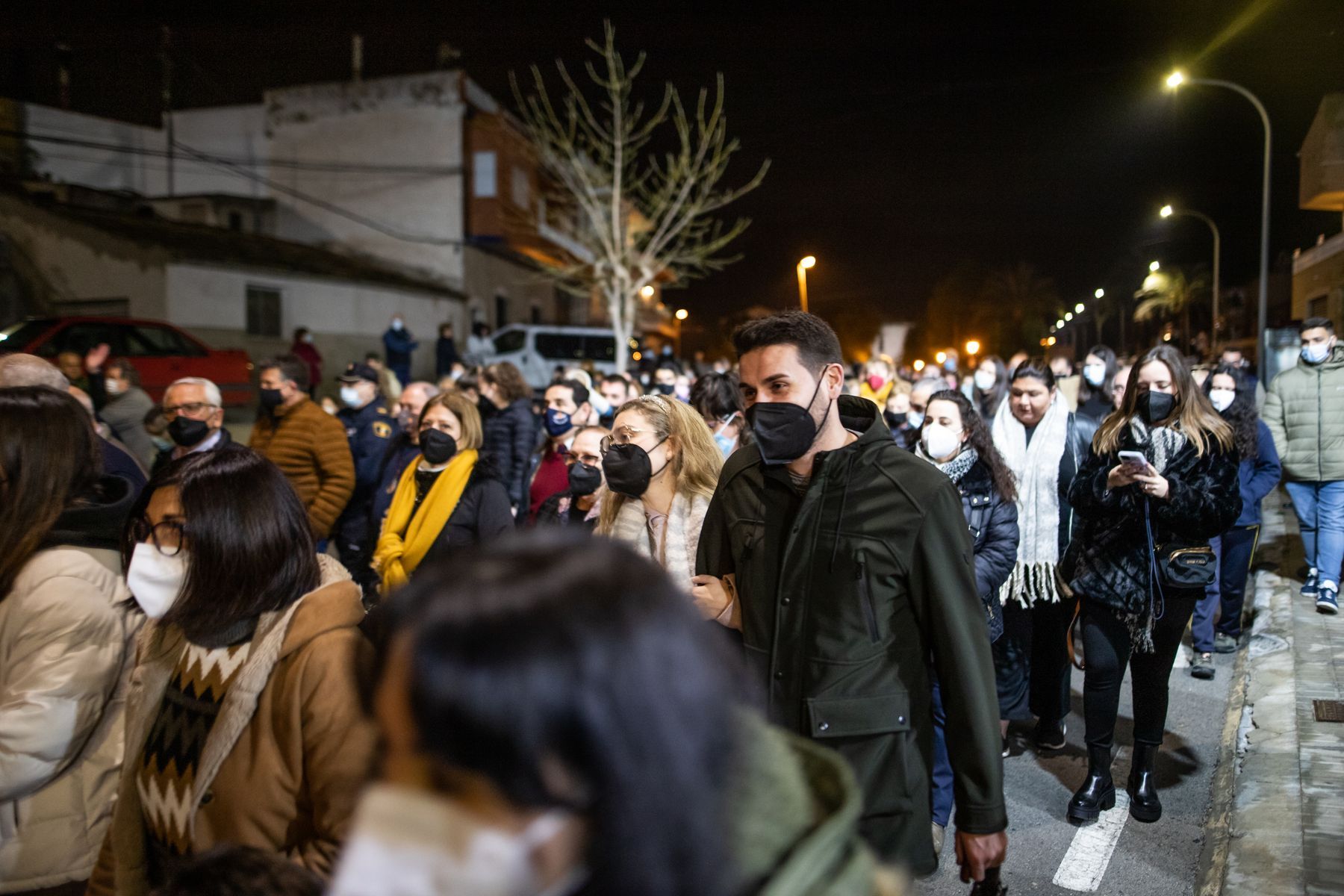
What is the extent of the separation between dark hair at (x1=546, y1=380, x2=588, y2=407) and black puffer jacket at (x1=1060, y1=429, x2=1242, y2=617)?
4385 mm

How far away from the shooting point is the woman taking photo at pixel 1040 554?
5441mm

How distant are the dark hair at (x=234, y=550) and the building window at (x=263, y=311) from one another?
24.6 meters

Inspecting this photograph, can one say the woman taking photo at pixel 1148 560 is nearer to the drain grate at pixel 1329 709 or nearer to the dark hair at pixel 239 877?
the drain grate at pixel 1329 709

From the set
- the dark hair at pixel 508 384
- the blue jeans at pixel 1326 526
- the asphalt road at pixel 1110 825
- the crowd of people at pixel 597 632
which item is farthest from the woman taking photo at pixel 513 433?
the blue jeans at pixel 1326 526

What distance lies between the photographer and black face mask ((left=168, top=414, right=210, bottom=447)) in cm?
570

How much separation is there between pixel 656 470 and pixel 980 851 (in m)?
2.40

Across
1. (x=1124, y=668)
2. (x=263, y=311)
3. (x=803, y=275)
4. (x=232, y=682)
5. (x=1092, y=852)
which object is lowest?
(x=1092, y=852)

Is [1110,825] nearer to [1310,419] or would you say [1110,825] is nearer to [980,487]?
[980,487]

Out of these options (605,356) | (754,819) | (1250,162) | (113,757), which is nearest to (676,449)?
(113,757)

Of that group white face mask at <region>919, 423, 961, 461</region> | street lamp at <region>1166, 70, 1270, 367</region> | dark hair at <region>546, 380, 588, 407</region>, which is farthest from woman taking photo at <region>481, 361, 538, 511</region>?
street lamp at <region>1166, 70, 1270, 367</region>

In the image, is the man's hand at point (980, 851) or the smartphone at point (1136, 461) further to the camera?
the smartphone at point (1136, 461)

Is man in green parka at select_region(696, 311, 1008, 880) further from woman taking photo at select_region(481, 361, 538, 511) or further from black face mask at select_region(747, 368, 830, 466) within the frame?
woman taking photo at select_region(481, 361, 538, 511)

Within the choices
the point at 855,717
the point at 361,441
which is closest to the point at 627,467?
the point at 855,717

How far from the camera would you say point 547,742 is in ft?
3.15
